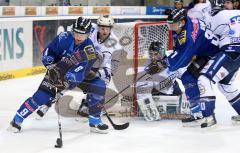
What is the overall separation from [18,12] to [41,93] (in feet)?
10.9

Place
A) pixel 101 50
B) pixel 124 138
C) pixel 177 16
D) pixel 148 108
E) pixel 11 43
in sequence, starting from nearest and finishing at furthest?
pixel 124 138
pixel 177 16
pixel 101 50
pixel 148 108
pixel 11 43

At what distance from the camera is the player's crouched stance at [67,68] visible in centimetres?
385

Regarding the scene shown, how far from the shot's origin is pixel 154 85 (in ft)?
15.5

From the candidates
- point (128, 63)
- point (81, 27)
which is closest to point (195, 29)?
point (128, 63)

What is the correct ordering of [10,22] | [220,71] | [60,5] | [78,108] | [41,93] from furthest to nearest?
[60,5]
[10,22]
[78,108]
[220,71]
[41,93]

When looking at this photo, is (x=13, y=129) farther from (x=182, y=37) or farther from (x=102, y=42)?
(x=182, y=37)

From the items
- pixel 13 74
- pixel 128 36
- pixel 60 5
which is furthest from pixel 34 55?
pixel 128 36

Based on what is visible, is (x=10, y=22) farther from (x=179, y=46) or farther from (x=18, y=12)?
(x=179, y=46)

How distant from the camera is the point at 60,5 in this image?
7965 mm

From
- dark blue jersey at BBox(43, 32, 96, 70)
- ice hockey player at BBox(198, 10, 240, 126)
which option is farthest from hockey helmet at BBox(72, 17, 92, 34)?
ice hockey player at BBox(198, 10, 240, 126)

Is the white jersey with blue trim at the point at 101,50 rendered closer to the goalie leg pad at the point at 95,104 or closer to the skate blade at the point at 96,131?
the goalie leg pad at the point at 95,104

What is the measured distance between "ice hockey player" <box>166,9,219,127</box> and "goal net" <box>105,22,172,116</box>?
527 millimetres

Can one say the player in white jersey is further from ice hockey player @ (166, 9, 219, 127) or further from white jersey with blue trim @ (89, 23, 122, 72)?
ice hockey player @ (166, 9, 219, 127)

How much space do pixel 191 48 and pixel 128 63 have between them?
0.80 m
